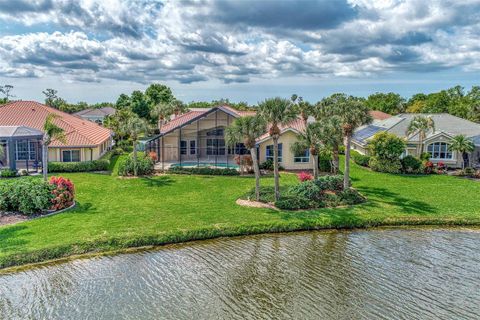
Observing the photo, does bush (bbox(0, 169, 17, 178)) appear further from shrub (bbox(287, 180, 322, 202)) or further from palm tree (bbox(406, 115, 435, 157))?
palm tree (bbox(406, 115, 435, 157))

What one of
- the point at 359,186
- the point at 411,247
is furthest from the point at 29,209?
the point at 359,186

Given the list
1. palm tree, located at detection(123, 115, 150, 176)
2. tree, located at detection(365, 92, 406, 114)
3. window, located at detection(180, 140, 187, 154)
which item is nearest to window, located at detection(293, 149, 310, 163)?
window, located at detection(180, 140, 187, 154)

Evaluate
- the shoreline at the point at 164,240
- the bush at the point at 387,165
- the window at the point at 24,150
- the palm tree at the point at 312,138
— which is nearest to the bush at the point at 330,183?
the palm tree at the point at 312,138

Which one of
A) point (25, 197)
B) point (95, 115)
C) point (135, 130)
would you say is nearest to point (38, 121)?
point (135, 130)

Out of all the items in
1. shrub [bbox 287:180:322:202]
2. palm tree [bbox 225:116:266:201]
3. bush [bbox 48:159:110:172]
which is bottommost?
shrub [bbox 287:180:322:202]

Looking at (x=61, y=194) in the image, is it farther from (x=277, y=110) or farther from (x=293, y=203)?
(x=293, y=203)

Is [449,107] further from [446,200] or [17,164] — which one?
[17,164]
